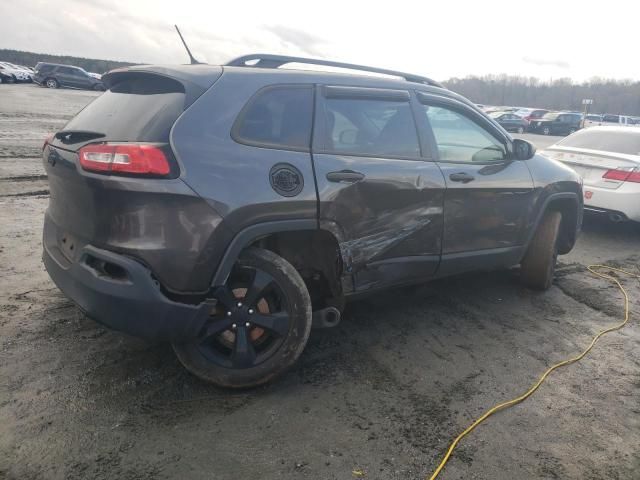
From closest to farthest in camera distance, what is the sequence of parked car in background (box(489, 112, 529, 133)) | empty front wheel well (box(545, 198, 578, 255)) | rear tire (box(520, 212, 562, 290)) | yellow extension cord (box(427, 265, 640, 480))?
yellow extension cord (box(427, 265, 640, 480)), rear tire (box(520, 212, 562, 290)), empty front wheel well (box(545, 198, 578, 255)), parked car in background (box(489, 112, 529, 133))

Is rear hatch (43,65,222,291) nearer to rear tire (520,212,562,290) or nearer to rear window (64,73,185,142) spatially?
rear window (64,73,185,142)

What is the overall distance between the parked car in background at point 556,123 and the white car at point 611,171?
31.2 metres

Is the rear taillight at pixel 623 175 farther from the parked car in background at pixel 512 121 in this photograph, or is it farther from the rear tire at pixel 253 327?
the parked car in background at pixel 512 121

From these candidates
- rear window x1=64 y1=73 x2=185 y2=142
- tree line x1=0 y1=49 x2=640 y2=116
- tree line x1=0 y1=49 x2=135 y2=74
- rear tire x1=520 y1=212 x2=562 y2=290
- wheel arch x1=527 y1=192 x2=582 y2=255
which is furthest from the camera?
tree line x1=0 y1=49 x2=640 y2=116

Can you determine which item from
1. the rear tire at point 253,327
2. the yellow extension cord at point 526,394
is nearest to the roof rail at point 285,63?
the rear tire at point 253,327

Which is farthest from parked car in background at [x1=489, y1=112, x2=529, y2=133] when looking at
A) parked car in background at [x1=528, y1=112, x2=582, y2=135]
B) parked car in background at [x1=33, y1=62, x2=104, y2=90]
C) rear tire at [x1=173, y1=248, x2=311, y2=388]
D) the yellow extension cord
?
rear tire at [x1=173, y1=248, x2=311, y2=388]

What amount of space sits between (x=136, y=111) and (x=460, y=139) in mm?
2385

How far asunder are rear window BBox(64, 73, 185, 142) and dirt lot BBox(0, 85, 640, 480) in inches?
53.5

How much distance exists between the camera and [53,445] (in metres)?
2.45

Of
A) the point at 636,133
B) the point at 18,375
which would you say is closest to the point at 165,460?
the point at 18,375

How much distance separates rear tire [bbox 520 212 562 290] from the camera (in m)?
4.83

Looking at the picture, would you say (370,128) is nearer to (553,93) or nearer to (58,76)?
(58,76)

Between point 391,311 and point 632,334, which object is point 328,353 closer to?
point 391,311

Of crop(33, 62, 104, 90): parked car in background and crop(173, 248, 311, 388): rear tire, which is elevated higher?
crop(33, 62, 104, 90): parked car in background
